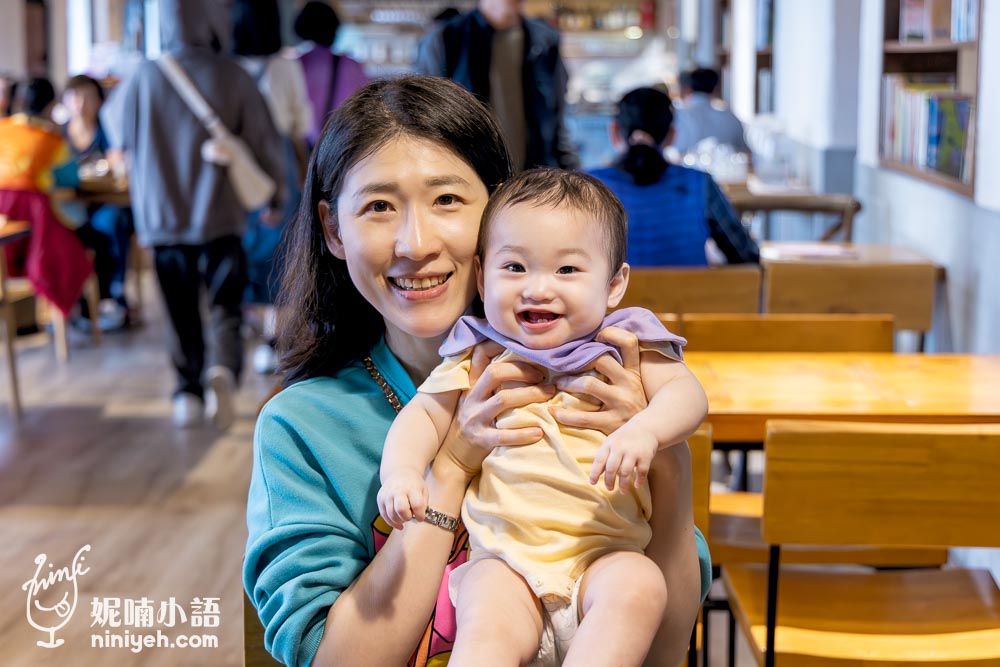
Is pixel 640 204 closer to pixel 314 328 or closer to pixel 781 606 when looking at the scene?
pixel 781 606

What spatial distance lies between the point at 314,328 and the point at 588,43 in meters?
13.4

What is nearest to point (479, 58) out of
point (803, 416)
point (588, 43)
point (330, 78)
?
point (330, 78)

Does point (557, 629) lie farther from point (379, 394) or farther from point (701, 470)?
point (701, 470)

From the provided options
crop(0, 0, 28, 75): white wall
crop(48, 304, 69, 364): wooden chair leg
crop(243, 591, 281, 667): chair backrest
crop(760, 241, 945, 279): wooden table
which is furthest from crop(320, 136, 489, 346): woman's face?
crop(0, 0, 28, 75): white wall

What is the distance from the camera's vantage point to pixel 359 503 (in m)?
1.41

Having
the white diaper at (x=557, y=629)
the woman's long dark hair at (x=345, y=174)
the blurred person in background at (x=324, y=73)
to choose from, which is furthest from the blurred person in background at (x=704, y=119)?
the white diaper at (x=557, y=629)

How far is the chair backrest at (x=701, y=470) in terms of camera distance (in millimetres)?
1924

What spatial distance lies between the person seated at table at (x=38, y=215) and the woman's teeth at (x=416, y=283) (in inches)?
181

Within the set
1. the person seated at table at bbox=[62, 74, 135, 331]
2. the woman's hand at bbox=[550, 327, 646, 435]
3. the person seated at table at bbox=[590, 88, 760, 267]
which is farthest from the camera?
the person seated at table at bbox=[62, 74, 135, 331]

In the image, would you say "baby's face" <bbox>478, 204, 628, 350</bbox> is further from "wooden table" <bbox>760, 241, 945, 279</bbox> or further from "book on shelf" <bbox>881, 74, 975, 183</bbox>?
"book on shelf" <bbox>881, 74, 975, 183</bbox>

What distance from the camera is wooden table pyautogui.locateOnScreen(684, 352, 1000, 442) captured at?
2373 millimetres

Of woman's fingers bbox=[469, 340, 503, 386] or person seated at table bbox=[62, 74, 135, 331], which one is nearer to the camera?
woman's fingers bbox=[469, 340, 503, 386]

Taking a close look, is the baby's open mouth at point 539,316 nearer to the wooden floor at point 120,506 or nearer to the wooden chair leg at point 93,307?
the wooden floor at point 120,506

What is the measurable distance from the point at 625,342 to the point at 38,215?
4874 mm
